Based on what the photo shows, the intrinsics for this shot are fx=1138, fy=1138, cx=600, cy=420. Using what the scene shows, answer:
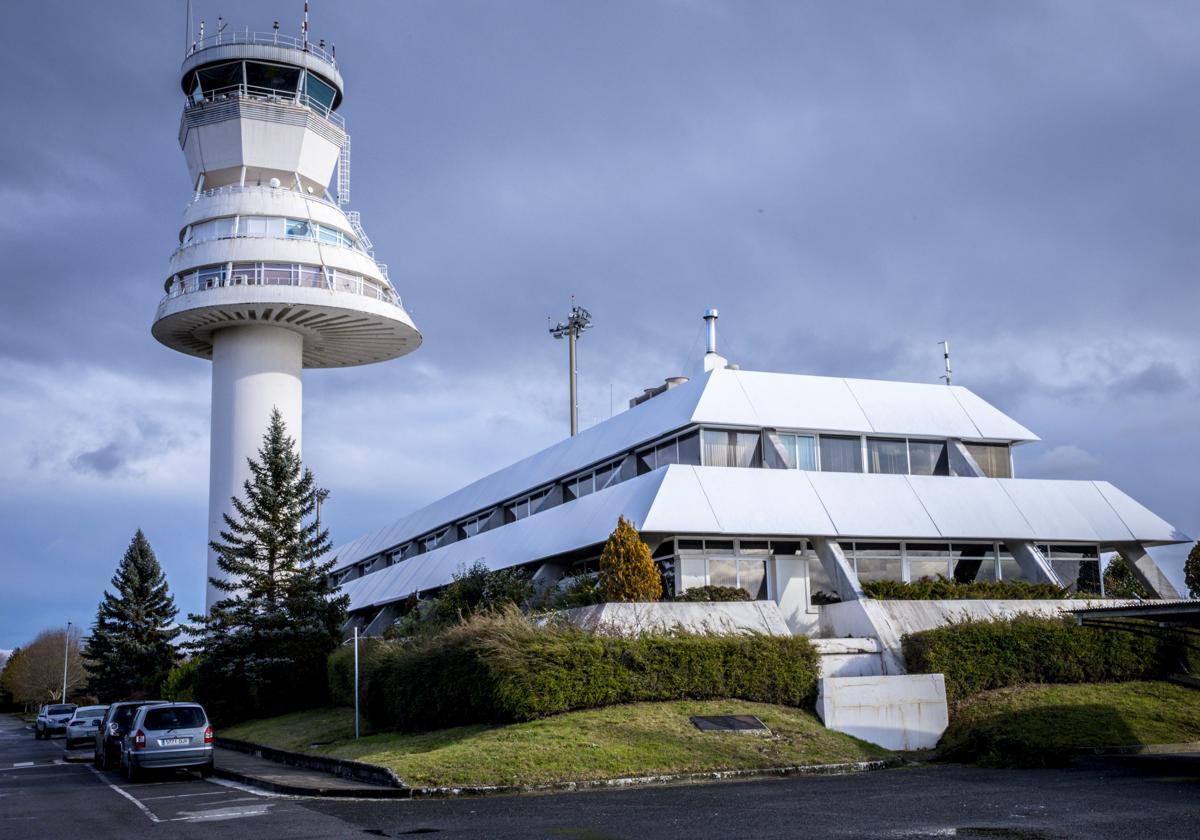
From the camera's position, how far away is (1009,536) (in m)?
31.0

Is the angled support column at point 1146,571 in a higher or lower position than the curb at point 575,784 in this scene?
higher

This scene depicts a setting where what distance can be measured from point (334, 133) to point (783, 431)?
91.9ft

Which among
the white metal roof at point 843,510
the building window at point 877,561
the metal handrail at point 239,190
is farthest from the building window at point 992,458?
the metal handrail at point 239,190

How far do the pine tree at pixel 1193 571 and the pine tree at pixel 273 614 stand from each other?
26.2 meters

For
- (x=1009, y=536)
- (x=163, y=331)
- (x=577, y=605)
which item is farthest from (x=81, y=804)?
(x=163, y=331)

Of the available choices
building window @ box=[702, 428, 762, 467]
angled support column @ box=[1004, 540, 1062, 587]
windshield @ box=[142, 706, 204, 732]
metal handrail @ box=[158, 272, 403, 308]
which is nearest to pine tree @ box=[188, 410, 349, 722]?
metal handrail @ box=[158, 272, 403, 308]

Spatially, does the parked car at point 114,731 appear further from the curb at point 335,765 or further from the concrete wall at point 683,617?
the concrete wall at point 683,617

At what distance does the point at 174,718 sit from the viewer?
76.3ft

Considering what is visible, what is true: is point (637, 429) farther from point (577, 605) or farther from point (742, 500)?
point (577, 605)

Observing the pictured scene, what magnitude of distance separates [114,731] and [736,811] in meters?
17.9

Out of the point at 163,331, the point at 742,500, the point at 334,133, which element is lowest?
the point at 742,500

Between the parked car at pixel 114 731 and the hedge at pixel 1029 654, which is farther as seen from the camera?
the parked car at pixel 114 731

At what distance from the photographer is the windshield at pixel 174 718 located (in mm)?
22953

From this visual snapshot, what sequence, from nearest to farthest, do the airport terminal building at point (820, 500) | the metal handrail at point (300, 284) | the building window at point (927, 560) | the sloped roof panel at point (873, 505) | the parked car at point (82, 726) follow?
the airport terminal building at point (820, 500), the sloped roof panel at point (873, 505), the building window at point (927, 560), the parked car at point (82, 726), the metal handrail at point (300, 284)
